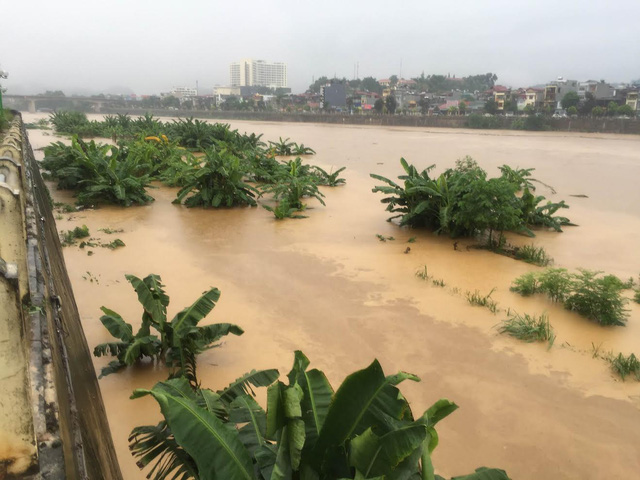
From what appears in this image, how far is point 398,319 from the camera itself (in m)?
5.39

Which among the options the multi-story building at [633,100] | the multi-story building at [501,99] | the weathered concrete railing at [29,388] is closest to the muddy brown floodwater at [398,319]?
the weathered concrete railing at [29,388]

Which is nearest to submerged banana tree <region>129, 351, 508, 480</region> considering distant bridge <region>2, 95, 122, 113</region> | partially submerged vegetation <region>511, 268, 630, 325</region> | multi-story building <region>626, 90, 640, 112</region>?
partially submerged vegetation <region>511, 268, 630, 325</region>

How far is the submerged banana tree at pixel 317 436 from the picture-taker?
197cm

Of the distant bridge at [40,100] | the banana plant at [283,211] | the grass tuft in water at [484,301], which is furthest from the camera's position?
the distant bridge at [40,100]

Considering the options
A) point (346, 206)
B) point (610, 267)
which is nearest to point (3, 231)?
point (610, 267)

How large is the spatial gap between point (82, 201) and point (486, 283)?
26.2 feet

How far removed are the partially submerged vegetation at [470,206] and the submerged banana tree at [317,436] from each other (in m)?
5.89

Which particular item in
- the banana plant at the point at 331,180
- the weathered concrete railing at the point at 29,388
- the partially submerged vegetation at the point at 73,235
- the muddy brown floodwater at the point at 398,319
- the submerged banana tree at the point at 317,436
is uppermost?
the weathered concrete railing at the point at 29,388

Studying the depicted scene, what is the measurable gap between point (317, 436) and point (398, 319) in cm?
328

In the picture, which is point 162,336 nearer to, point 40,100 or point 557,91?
point 557,91

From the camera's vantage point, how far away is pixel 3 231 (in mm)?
2082

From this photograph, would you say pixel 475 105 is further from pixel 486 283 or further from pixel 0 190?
pixel 0 190

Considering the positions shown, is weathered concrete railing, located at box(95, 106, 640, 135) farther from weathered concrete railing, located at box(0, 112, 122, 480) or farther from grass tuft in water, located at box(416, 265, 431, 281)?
weathered concrete railing, located at box(0, 112, 122, 480)

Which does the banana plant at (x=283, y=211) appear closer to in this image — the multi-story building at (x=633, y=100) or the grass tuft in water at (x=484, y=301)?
the grass tuft in water at (x=484, y=301)
